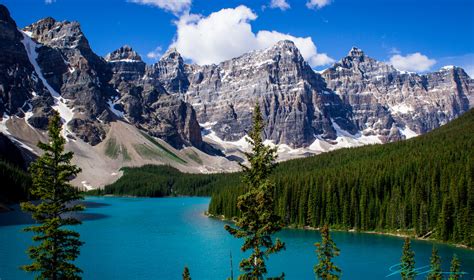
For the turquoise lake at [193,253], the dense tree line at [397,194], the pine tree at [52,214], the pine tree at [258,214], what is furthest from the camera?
the dense tree line at [397,194]

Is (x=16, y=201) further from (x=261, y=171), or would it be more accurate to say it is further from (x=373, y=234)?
(x=261, y=171)

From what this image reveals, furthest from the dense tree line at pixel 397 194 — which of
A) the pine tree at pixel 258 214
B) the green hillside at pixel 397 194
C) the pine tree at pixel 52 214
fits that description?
the pine tree at pixel 52 214

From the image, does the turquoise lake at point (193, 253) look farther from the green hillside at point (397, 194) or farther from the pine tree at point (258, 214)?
the pine tree at point (258, 214)

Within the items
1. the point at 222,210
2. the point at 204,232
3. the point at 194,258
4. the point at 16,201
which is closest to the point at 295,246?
the point at 194,258

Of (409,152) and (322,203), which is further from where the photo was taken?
(409,152)

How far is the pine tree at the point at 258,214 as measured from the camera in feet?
73.5

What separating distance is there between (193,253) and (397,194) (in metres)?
45.9

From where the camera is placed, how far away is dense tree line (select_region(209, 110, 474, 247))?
81125mm

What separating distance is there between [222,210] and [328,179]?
3636 cm

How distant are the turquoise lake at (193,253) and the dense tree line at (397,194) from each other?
5.76 metres

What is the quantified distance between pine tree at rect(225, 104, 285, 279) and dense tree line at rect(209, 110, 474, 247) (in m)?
64.7

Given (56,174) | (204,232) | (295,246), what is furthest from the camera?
(204,232)

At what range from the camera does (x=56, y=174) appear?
89.6 ft

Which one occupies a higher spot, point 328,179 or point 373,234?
point 328,179
